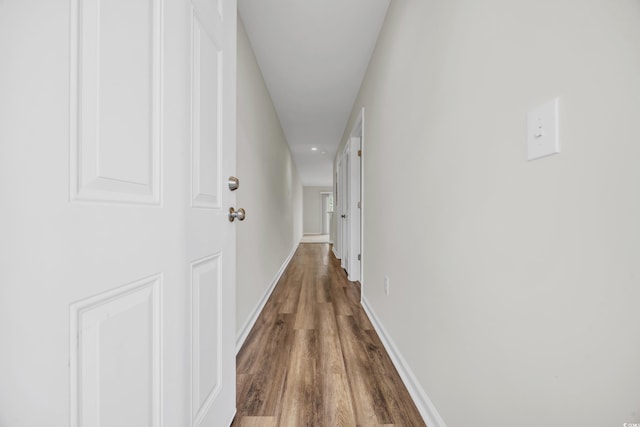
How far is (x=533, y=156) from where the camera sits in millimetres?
626

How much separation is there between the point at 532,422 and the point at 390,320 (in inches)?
44.5

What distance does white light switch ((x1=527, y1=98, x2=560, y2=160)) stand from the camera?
0.57m

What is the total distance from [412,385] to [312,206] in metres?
11.0

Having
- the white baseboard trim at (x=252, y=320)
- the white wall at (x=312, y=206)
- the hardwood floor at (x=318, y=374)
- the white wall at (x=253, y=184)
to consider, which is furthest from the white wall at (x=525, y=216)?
the white wall at (x=312, y=206)

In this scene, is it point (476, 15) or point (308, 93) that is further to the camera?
point (308, 93)

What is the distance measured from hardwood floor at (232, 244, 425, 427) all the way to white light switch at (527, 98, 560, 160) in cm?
115
